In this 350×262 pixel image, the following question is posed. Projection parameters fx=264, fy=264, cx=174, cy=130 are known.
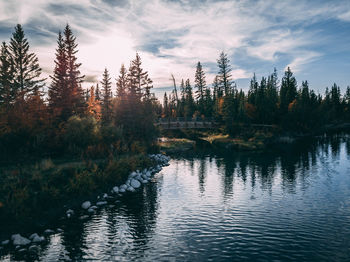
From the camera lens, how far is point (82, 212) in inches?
643

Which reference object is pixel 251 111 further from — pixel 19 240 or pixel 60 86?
pixel 19 240

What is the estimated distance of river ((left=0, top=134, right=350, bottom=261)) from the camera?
452 inches

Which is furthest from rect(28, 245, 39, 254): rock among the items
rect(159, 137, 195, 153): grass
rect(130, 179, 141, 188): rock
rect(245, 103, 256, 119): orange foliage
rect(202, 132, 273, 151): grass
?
rect(245, 103, 256, 119): orange foliage

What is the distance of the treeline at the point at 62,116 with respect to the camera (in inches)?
934

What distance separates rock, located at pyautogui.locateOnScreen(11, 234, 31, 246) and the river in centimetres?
85

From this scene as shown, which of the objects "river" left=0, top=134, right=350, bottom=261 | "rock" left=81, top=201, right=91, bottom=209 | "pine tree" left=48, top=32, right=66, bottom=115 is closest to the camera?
"river" left=0, top=134, right=350, bottom=261

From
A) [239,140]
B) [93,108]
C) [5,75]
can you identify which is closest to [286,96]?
[239,140]

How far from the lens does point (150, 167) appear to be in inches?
1146

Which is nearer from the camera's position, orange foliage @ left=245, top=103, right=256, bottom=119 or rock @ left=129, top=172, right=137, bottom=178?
rock @ left=129, top=172, right=137, bottom=178

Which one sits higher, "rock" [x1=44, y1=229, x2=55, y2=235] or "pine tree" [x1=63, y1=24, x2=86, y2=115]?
"pine tree" [x1=63, y1=24, x2=86, y2=115]

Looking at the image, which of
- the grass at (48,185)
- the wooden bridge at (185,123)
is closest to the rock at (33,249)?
the grass at (48,185)

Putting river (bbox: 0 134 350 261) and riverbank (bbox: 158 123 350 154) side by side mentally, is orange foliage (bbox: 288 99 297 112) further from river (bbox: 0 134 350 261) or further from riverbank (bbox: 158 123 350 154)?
river (bbox: 0 134 350 261)

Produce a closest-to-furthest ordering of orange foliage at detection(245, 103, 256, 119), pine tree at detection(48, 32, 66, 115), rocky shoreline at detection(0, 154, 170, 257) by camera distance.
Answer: rocky shoreline at detection(0, 154, 170, 257) < pine tree at detection(48, 32, 66, 115) < orange foliage at detection(245, 103, 256, 119)

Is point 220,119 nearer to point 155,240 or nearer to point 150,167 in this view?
point 150,167
